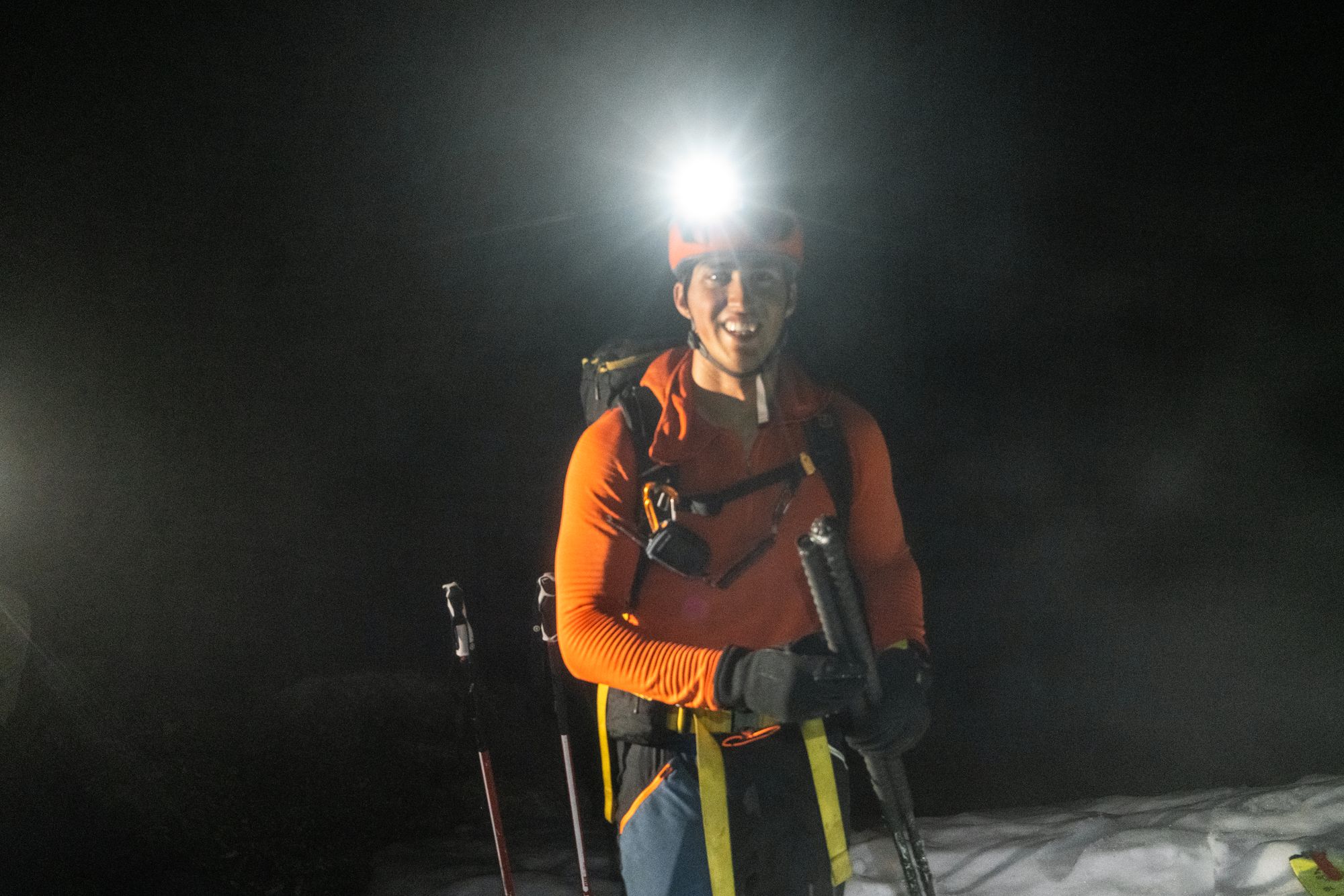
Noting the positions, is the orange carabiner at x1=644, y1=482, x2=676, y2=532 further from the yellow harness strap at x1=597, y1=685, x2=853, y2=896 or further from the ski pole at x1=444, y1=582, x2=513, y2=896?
the ski pole at x1=444, y1=582, x2=513, y2=896

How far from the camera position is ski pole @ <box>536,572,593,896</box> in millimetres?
2957

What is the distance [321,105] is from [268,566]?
3.34 meters

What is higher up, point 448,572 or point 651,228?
point 651,228

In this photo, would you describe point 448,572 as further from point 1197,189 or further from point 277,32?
point 1197,189

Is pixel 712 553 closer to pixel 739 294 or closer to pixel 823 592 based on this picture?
pixel 823 592

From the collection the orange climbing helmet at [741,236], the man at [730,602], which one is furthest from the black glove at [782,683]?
the orange climbing helmet at [741,236]

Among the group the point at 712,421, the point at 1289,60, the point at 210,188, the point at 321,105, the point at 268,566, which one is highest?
the point at 321,105

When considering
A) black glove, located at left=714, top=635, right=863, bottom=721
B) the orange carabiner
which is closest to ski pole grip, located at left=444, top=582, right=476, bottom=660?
the orange carabiner

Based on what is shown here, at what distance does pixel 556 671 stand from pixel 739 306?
1.86 metres

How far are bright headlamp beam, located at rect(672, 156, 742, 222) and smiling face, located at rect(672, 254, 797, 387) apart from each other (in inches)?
6.9

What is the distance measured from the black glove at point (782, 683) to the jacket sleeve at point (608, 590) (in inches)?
1.6

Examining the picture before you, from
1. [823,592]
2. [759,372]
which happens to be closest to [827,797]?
[823,592]

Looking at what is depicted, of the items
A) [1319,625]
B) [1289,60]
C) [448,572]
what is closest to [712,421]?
[448,572]

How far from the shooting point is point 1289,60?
15.3 ft
